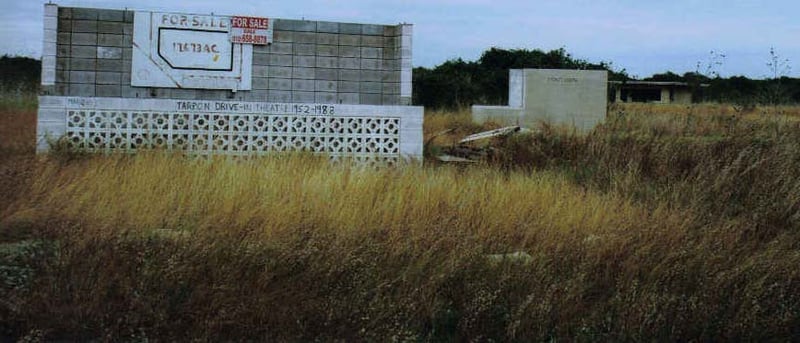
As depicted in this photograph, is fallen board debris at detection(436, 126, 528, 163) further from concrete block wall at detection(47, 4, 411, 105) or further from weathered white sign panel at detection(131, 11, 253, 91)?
weathered white sign panel at detection(131, 11, 253, 91)

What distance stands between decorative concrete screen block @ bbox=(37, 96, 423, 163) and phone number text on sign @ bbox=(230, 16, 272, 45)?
3.38 ft

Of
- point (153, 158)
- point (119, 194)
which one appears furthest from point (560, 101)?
point (119, 194)

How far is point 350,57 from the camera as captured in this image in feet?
39.5

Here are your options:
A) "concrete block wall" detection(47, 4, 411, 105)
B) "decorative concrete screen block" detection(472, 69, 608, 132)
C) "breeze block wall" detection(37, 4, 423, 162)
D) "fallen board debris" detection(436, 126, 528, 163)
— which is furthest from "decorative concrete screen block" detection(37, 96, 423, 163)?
"decorative concrete screen block" detection(472, 69, 608, 132)

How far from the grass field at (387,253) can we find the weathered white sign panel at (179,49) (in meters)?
1.93

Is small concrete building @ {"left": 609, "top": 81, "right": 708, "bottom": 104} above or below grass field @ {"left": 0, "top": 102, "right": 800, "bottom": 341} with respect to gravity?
above

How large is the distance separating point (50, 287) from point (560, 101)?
17.9m

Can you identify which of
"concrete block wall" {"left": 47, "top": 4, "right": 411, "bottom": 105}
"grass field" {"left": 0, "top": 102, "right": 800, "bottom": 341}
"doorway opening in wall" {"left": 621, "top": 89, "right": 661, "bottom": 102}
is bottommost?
"grass field" {"left": 0, "top": 102, "right": 800, "bottom": 341}

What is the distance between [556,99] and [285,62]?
11.4 metres

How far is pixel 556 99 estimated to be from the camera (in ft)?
70.3

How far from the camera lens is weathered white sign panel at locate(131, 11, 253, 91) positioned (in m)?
11.4

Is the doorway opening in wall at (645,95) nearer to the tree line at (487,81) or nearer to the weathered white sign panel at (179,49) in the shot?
the tree line at (487,81)

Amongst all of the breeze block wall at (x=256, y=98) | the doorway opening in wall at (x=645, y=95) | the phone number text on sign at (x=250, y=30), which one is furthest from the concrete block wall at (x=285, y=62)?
the doorway opening in wall at (x=645, y=95)

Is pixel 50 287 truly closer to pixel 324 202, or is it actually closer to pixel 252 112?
pixel 324 202
